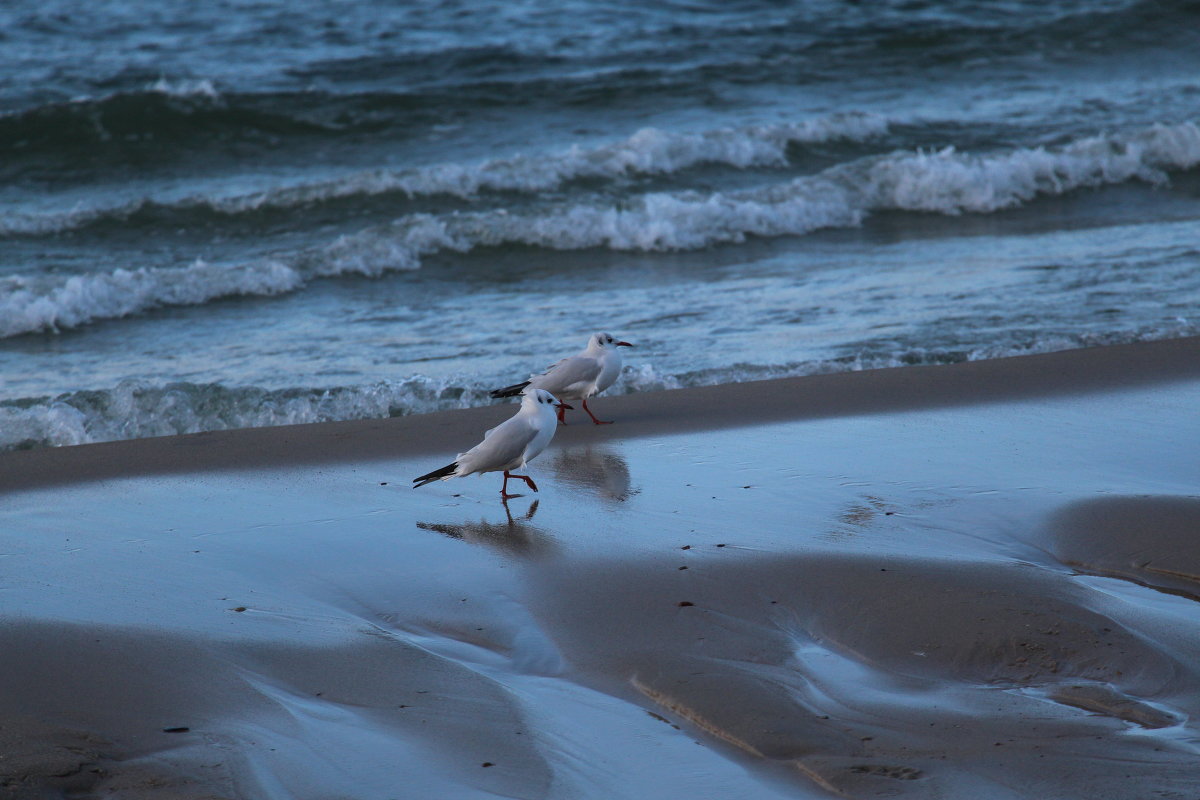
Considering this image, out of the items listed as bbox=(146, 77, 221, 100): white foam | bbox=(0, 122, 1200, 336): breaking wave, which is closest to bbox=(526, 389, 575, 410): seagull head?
bbox=(0, 122, 1200, 336): breaking wave

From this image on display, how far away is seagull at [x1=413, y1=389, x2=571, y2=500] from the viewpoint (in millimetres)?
5055

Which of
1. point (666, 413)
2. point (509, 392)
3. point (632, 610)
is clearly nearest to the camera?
point (632, 610)

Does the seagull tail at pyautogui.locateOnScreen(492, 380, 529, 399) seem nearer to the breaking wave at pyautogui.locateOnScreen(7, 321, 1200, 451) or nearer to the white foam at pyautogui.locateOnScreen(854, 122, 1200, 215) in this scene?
the breaking wave at pyautogui.locateOnScreen(7, 321, 1200, 451)

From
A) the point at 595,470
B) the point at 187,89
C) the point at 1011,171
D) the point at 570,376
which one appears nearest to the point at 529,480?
the point at 595,470

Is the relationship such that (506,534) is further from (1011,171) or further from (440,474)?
(1011,171)

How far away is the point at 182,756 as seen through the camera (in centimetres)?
293

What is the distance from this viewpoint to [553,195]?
12.4 meters

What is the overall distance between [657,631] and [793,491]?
1426mm

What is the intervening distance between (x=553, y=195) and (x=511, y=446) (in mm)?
7607

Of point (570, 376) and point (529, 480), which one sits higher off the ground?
point (570, 376)

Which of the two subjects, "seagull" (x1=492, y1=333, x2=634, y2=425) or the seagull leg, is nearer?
the seagull leg

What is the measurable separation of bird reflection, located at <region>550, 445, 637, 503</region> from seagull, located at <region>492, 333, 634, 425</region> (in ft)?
1.39

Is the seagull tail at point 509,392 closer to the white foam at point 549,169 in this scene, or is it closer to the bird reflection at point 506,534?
the bird reflection at point 506,534

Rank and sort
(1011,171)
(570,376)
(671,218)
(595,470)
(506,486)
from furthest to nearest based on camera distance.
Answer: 1. (1011,171)
2. (671,218)
3. (570,376)
4. (595,470)
5. (506,486)
